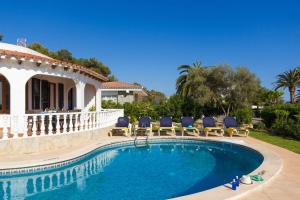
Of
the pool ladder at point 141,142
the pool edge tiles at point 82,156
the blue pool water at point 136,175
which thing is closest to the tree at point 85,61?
the pool ladder at point 141,142

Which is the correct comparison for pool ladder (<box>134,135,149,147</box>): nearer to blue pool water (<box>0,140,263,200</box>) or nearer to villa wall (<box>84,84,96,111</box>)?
blue pool water (<box>0,140,263,200</box>)

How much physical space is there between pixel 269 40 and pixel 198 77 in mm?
7272

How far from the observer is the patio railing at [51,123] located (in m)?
10.1

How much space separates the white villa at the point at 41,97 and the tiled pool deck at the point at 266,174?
1.19 metres

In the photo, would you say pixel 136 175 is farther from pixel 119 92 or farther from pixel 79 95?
pixel 119 92

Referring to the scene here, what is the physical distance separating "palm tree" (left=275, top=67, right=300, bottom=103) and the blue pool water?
3651 cm

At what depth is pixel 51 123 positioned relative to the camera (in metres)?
10.9

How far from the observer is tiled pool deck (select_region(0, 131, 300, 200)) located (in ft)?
18.0

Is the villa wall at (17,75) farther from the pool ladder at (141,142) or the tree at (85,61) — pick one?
the tree at (85,61)

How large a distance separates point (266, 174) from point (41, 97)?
44.8 feet

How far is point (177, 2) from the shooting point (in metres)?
21.4

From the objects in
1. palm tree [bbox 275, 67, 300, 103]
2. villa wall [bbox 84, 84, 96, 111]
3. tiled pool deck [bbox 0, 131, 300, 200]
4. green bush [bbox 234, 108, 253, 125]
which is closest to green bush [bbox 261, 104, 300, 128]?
green bush [bbox 234, 108, 253, 125]

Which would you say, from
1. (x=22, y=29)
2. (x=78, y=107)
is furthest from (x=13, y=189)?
(x=22, y=29)

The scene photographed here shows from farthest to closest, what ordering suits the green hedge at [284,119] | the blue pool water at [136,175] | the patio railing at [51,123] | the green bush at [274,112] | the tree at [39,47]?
1. the tree at [39,47]
2. the green bush at [274,112]
3. the green hedge at [284,119]
4. the patio railing at [51,123]
5. the blue pool water at [136,175]
